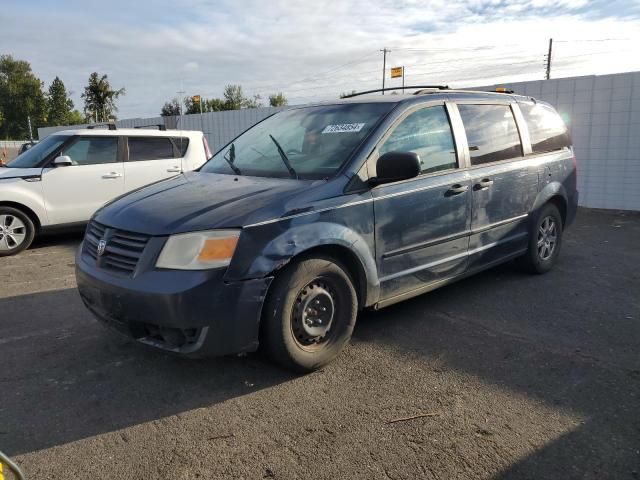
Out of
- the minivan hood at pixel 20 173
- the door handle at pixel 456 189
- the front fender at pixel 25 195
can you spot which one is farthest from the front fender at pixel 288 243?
the minivan hood at pixel 20 173

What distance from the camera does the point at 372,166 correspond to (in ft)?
11.8

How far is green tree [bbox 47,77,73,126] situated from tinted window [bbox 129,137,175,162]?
78.9m

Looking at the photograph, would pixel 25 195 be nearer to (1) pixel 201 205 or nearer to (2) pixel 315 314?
(1) pixel 201 205

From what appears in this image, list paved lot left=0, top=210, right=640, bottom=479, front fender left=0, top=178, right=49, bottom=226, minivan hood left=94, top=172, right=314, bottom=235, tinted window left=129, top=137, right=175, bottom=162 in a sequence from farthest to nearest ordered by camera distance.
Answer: tinted window left=129, top=137, right=175, bottom=162
front fender left=0, top=178, right=49, bottom=226
minivan hood left=94, top=172, right=314, bottom=235
paved lot left=0, top=210, right=640, bottom=479

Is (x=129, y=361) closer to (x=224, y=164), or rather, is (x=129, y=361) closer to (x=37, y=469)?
(x=37, y=469)

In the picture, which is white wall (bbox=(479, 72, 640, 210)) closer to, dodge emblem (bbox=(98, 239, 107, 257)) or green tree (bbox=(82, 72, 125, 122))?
dodge emblem (bbox=(98, 239, 107, 257))

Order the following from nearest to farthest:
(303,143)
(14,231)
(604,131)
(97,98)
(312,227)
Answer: (312,227) < (303,143) < (14,231) < (604,131) < (97,98)

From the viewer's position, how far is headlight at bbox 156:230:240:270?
2893mm

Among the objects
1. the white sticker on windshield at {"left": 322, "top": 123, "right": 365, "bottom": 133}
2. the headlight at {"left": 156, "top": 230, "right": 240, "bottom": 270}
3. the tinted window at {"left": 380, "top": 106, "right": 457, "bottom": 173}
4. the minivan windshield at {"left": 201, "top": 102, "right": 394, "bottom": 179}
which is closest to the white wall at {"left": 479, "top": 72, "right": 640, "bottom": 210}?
the tinted window at {"left": 380, "top": 106, "right": 457, "bottom": 173}

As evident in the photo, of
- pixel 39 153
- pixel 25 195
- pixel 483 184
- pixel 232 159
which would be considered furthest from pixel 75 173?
pixel 483 184

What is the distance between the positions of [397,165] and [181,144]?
5.83m

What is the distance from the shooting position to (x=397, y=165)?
3.44m

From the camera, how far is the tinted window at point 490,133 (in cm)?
445

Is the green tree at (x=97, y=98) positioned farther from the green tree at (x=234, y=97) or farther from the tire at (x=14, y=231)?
the tire at (x=14, y=231)
